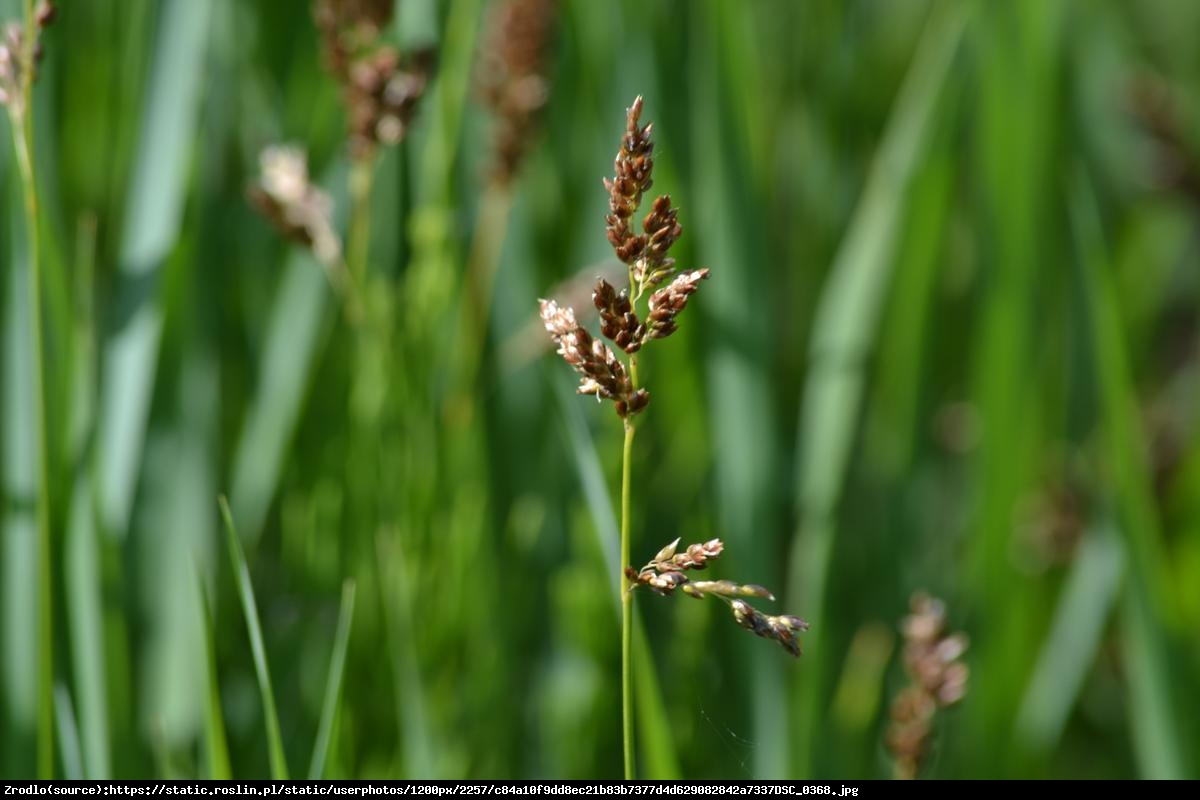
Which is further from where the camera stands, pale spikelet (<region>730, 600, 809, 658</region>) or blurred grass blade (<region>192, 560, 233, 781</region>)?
blurred grass blade (<region>192, 560, 233, 781</region>)

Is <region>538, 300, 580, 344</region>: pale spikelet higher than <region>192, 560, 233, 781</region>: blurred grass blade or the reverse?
higher

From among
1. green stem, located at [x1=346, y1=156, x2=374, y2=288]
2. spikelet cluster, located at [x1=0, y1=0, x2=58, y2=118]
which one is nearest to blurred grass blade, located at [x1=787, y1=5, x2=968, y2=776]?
green stem, located at [x1=346, y1=156, x2=374, y2=288]

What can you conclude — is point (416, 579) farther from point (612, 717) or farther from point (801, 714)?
point (801, 714)

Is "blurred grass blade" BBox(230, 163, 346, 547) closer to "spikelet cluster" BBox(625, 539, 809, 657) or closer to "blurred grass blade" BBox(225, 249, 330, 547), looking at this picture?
"blurred grass blade" BBox(225, 249, 330, 547)

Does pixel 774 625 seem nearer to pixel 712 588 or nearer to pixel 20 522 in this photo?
pixel 712 588

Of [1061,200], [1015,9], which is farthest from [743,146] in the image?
[1061,200]

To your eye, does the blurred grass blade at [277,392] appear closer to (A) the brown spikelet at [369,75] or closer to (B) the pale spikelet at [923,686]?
(A) the brown spikelet at [369,75]
